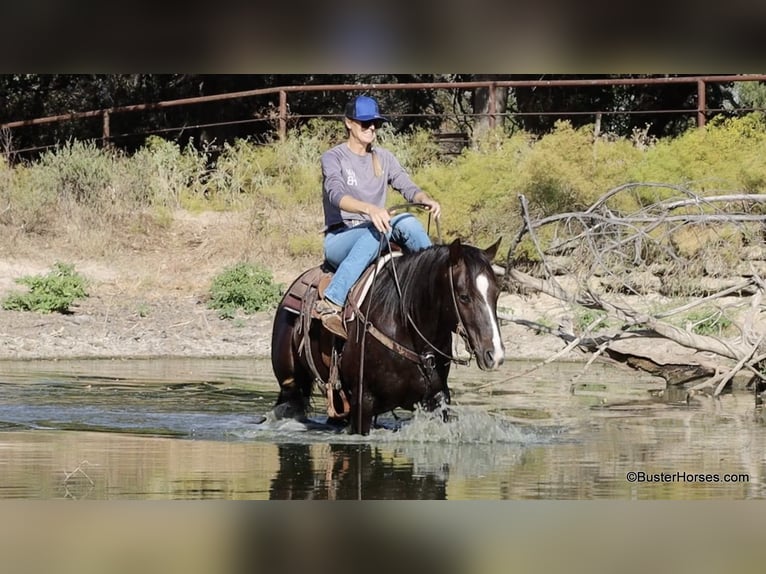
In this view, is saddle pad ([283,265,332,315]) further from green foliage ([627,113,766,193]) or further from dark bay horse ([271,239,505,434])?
green foliage ([627,113,766,193])

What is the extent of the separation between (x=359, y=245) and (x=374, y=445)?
1.35 metres

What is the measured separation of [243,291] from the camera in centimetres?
1780

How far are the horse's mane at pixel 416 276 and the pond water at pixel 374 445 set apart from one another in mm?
858

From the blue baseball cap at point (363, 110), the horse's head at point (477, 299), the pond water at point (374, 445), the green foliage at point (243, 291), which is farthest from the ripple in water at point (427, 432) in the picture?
the green foliage at point (243, 291)

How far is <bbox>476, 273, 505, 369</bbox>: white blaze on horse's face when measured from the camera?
8.57 meters

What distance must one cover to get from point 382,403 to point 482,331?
48.7 inches

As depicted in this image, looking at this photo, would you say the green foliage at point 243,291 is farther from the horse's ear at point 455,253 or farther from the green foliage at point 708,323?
the horse's ear at point 455,253

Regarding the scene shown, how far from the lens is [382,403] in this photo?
31.7 feet

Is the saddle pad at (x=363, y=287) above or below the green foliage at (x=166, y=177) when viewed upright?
below

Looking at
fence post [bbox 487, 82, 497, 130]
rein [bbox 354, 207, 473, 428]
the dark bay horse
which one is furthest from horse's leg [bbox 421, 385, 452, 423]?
fence post [bbox 487, 82, 497, 130]

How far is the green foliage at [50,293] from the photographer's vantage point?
17.5 m

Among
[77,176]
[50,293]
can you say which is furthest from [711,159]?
[77,176]
